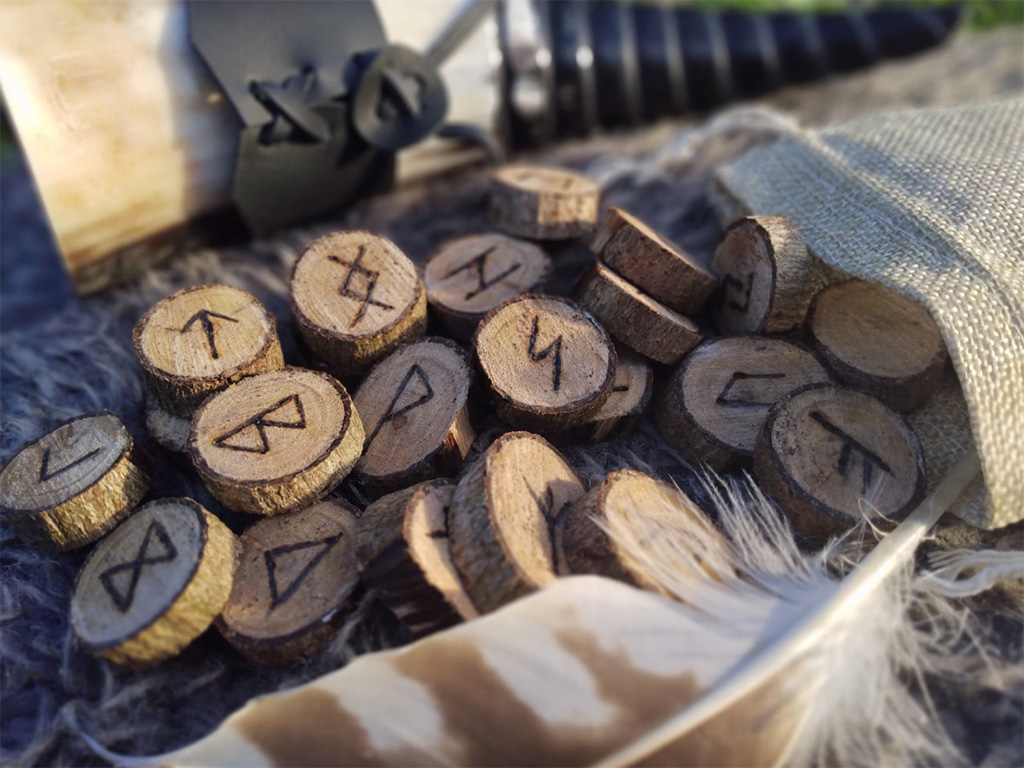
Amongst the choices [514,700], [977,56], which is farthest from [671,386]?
[977,56]

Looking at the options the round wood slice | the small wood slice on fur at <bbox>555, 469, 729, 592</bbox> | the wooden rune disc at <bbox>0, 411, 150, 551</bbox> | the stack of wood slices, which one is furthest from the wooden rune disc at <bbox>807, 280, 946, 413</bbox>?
the wooden rune disc at <bbox>0, 411, 150, 551</bbox>

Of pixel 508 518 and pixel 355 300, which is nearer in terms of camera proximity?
pixel 508 518

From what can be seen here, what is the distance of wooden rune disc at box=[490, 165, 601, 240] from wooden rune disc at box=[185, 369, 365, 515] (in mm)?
439

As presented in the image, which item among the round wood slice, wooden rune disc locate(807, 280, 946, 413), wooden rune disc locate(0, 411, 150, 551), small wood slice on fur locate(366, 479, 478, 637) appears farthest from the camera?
the round wood slice

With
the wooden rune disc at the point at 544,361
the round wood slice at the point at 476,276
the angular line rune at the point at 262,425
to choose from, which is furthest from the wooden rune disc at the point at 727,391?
the angular line rune at the point at 262,425

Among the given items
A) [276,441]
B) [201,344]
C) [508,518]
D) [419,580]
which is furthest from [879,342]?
[201,344]

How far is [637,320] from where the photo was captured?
3.68 ft

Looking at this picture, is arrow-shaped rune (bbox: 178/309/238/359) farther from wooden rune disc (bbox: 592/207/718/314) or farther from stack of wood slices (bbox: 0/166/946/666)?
wooden rune disc (bbox: 592/207/718/314)

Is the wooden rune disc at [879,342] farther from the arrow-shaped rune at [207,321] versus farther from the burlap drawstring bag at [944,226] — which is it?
the arrow-shaped rune at [207,321]

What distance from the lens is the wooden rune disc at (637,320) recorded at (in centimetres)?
112

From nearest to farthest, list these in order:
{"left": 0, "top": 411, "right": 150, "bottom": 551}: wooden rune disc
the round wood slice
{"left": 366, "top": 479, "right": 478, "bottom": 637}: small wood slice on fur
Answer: {"left": 366, "top": 479, "right": 478, "bottom": 637}: small wood slice on fur < {"left": 0, "top": 411, "right": 150, "bottom": 551}: wooden rune disc < the round wood slice

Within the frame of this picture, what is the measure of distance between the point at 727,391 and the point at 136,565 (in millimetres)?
753

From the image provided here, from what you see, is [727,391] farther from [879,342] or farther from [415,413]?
[415,413]

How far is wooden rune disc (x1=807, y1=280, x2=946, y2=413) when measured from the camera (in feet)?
3.51
